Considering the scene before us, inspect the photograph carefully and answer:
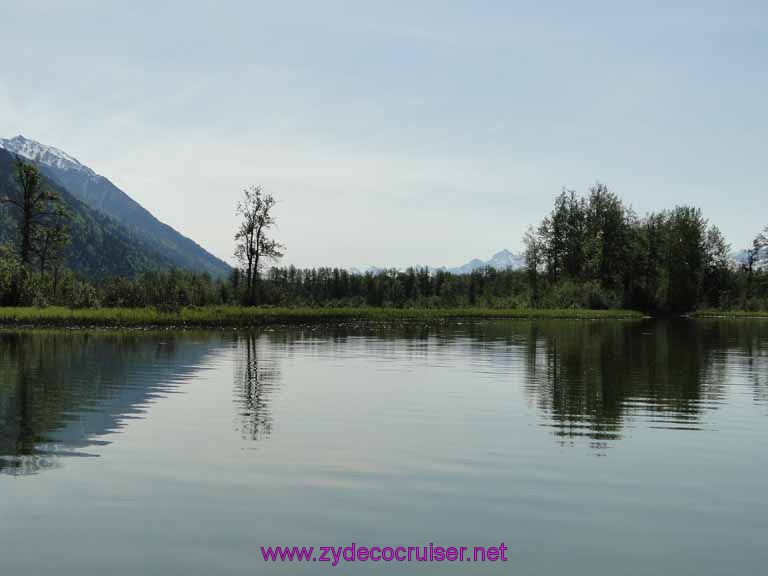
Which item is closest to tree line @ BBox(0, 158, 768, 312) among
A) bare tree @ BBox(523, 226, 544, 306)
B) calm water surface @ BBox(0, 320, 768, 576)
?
bare tree @ BBox(523, 226, 544, 306)

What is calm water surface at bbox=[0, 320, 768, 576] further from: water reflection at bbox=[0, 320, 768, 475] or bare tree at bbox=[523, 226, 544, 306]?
bare tree at bbox=[523, 226, 544, 306]

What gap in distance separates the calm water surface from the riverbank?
108 m

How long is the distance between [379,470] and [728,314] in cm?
12788

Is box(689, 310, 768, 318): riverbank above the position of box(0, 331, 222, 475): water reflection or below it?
above

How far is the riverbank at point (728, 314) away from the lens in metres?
123

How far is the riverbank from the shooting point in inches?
4840

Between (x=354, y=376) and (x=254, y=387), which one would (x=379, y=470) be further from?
(x=354, y=376)

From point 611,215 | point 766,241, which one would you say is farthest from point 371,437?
point 766,241

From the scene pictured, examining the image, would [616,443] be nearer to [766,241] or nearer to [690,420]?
[690,420]

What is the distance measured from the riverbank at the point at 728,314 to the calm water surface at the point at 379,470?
4249 inches

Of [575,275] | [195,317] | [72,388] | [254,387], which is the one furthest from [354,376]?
[575,275]

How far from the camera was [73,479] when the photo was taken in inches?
459

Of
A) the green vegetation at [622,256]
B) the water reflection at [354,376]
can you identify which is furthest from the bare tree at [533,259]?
the water reflection at [354,376]

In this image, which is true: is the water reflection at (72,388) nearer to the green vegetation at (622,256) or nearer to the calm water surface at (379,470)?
the calm water surface at (379,470)
